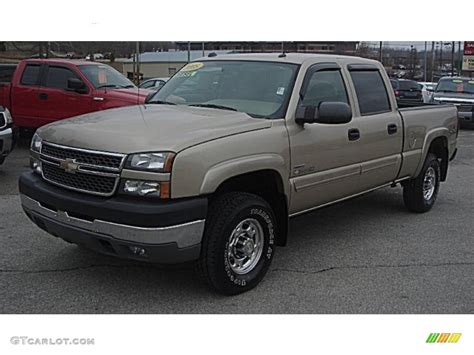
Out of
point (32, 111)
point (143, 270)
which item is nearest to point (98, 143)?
point (143, 270)

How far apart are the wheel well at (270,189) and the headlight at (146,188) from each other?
0.72 m

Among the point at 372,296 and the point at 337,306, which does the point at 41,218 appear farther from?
the point at 372,296

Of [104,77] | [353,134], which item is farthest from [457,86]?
[353,134]

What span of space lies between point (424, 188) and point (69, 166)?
4.57m

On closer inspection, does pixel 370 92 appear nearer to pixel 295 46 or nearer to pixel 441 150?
pixel 295 46

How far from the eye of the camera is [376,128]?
566 cm

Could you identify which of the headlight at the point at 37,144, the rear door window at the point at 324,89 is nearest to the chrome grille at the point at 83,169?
the headlight at the point at 37,144

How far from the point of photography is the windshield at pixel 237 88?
479 centimetres

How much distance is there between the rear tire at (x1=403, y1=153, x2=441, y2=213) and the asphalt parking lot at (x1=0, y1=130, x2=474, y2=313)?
35 centimetres

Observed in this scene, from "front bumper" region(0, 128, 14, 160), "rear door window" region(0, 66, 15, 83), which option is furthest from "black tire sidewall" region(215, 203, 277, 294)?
"rear door window" region(0, 66, 15, 83)

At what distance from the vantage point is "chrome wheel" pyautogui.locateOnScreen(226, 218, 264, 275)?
13.9ft

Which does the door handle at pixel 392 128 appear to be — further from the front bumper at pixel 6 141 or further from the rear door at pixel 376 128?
the front bumper at pixel 6 141

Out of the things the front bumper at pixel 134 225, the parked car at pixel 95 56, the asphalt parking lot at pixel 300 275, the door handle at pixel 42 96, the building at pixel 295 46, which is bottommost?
the asphalt parking lot at pixel 300 275
